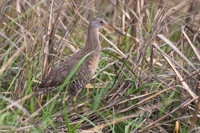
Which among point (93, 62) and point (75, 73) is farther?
point (93, 62)

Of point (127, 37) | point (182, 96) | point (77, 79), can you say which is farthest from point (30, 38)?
point (182, 96)

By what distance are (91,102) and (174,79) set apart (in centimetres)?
70

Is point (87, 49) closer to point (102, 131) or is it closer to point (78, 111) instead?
point (78, 111)

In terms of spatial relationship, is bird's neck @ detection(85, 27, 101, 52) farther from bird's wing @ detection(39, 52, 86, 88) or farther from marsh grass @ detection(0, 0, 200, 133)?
bird's wing @ detection(39, 52, 86, 88)

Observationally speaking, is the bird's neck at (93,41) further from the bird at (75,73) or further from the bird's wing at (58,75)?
the bird's wing at (58,75)

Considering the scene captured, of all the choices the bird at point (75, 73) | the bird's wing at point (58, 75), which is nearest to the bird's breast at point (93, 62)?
the bird at point (75, 73)

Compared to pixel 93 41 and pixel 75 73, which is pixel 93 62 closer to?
pixel 75 73

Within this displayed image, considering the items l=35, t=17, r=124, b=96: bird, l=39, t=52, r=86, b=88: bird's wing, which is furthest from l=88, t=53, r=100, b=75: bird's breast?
l=39, t=52, r=86, b=88: bird's wing

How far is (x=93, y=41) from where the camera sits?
4523 millimetres

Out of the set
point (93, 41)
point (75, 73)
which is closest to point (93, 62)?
point (75, 73)

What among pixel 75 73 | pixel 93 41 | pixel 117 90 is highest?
pixel 93 41

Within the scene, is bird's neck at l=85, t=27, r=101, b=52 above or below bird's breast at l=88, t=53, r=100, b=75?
above

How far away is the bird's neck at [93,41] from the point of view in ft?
14.7

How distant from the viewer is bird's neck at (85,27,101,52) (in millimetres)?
4473
